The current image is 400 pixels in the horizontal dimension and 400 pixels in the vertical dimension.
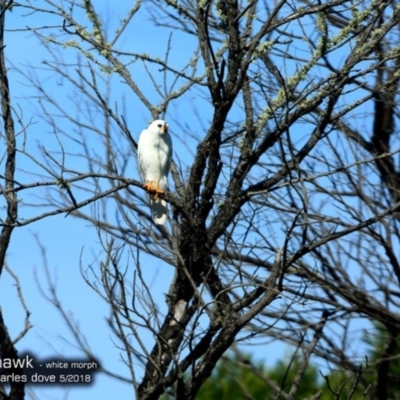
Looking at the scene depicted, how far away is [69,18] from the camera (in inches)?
206

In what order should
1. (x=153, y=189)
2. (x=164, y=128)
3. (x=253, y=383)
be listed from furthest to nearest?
(x=253, y=383) → (x=164, y=128) → (x=153, y=189)

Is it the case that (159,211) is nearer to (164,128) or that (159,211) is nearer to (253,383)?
(164,128)

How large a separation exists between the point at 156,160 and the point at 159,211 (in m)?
0.35

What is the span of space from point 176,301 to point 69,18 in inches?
64.9

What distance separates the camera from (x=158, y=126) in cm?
593

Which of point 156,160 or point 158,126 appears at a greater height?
point 158,126

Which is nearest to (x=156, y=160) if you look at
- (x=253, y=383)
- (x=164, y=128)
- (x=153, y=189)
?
(x=164, y=128)

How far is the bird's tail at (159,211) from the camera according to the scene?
590 centimetres

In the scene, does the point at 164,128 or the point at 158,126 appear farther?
the point at 164,128

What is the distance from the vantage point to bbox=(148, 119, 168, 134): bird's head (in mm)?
5816

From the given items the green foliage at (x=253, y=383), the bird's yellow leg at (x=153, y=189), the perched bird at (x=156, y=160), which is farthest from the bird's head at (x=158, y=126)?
the green foliage at (x=253, y=383)

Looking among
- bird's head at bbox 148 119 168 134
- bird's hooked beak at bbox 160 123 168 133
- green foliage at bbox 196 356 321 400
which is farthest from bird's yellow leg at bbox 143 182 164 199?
green foliage at bbox 196 356 321 400

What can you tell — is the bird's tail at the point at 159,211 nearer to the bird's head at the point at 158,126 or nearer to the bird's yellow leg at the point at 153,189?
the bird's yellow leg at the point at 153,189

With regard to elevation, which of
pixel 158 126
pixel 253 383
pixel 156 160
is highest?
pixel 158 126
